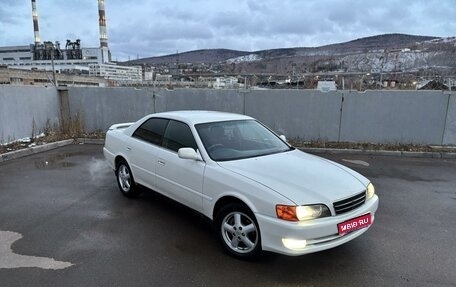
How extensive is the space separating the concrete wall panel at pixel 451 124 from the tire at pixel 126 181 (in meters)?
9.29

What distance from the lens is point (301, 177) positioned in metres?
3.54

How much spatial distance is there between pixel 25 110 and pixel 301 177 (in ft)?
33.5

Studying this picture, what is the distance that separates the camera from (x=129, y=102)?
39.2 feet

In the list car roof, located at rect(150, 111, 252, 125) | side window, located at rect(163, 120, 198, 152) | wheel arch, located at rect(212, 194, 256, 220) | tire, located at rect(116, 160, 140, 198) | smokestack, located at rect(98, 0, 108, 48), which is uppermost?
smokestack, located at rect(98, 0, 108, 48)

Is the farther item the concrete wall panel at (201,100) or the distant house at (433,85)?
the concrete wall panel at (201,100)

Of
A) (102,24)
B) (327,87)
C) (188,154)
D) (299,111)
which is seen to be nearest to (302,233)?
(188,154)

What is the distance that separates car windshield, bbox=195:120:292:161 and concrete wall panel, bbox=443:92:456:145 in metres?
7.68

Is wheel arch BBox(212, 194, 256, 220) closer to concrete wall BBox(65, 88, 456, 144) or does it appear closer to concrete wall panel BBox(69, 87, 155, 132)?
concrete wall BBox(65, 88, 456, 144)

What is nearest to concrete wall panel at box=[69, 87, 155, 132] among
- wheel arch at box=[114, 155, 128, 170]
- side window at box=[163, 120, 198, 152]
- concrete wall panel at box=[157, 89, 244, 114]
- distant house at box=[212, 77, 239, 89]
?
concrete wall panel at box=[157, 89, 244, 114]

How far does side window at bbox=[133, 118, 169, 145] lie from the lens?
16.1ft

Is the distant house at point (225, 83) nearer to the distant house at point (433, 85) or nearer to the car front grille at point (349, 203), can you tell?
the distant house at point (433, 85)

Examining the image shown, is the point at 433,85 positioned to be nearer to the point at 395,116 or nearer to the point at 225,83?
the point at 395,116

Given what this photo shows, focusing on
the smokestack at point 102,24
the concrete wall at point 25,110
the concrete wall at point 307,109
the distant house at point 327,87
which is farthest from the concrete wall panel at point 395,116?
the smokestack at point 102,24

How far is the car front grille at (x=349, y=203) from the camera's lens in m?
3.27
